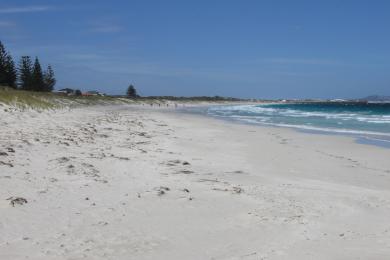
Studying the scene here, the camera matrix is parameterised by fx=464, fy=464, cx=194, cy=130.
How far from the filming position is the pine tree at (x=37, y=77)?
91.6 m

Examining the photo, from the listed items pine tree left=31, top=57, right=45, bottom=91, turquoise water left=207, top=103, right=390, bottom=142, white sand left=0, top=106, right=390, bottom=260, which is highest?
pine tree left=31, top=57, right=45, bottom=91

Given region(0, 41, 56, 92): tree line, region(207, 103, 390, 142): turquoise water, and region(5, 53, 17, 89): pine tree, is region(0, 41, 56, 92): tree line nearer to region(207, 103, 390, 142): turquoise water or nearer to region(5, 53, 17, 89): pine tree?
region(5, 53, 17, 89): pine tree

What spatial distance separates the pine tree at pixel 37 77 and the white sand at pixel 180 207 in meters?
83.6

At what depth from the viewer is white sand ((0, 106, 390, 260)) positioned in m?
5.22

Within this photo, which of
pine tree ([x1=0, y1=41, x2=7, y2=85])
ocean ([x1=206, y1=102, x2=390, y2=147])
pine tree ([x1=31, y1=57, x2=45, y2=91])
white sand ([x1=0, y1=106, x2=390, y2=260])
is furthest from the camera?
pine tree ([x1=31, y1=57, x2=45, y2=91])

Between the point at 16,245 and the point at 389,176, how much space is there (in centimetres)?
904

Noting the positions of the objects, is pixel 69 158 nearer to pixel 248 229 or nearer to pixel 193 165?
pixel 193 165

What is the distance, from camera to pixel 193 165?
38.1ft

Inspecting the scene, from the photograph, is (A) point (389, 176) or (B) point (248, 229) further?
(A) point (389, 176)

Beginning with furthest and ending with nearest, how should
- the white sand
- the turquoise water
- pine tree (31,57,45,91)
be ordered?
1. pine tree (31,57,45,91)
2. the turquoise water
3. the white sand

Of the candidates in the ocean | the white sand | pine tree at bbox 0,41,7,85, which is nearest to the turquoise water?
the ocean

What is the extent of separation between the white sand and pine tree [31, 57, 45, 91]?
83646 millimetres

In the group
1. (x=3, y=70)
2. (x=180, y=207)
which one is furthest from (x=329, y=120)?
(x=3, y=70)

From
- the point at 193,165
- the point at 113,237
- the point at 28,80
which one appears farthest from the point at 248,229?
the point at 28,80
